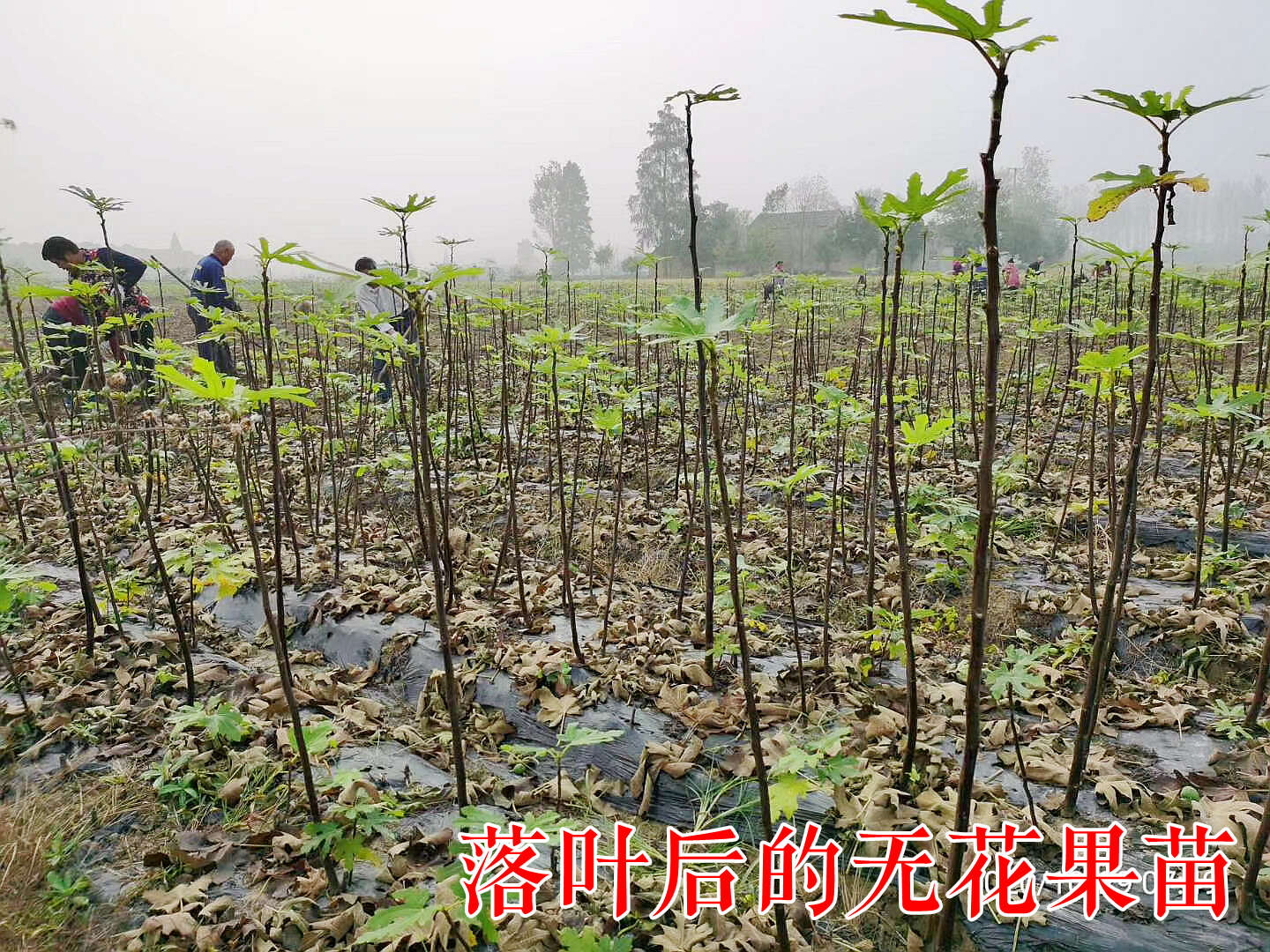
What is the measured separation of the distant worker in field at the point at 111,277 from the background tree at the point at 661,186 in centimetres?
4067

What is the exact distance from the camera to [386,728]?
10.1 ft

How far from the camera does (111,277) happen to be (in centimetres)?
459

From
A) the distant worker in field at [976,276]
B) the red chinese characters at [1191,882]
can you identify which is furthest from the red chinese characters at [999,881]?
the distant worker in field at [976,276]

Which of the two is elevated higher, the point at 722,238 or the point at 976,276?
the point at 722,238

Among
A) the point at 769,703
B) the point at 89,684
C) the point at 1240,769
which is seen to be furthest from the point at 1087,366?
the point at 89,684

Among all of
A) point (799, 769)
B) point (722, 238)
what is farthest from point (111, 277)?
point (722, 238)

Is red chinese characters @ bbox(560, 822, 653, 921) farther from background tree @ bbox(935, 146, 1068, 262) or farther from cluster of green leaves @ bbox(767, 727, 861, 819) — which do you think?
background tree @ bbox(935, 146, 1068, 262)

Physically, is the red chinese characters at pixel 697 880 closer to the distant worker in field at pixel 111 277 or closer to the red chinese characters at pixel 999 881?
the red chinese characters at pixel 999 881

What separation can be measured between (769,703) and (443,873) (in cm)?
168

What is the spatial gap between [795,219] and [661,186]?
518 inches

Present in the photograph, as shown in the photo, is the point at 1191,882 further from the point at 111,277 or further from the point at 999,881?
the point at 111,277

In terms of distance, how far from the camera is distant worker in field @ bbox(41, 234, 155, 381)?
4.22 meters

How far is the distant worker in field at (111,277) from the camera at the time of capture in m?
4.22

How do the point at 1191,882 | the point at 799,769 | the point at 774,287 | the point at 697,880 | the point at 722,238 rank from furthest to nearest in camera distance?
the point at 722,238 < the point at 774,287 < the point at 697,880 < the point at 1191,882 < the point at 799,769
